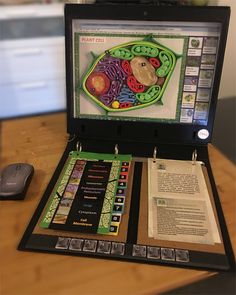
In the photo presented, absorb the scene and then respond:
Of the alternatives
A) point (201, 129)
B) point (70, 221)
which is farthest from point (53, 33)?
point (70, 221)

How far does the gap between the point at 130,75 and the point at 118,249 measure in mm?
402

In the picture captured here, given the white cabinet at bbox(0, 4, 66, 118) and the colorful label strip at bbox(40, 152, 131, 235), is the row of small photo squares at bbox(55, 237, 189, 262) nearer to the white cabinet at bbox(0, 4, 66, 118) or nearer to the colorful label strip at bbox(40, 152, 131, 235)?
the colorful label strip at bbox(40, 152, 131, 235)

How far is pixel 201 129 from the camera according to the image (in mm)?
820

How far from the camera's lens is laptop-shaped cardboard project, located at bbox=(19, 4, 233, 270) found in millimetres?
603

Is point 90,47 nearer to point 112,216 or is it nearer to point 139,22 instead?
point 139,22

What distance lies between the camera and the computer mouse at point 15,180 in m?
0.69

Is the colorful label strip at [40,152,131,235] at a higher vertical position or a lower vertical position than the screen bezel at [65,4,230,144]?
lower

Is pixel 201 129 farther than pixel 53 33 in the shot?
No

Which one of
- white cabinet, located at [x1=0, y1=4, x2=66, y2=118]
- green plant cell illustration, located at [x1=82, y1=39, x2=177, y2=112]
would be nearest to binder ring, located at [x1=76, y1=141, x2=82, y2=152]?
green plant cell illustration, located at [x1=82, y1=39, x2=177, y2=112]

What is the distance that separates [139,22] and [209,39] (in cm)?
16

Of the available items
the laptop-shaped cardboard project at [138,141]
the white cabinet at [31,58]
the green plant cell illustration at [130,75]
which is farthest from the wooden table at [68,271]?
the white cabinet at [31,58]

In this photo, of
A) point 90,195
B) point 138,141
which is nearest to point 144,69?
point 138,141

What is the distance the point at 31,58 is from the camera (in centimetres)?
207

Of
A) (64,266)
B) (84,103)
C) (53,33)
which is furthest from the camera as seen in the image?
(53,33)
